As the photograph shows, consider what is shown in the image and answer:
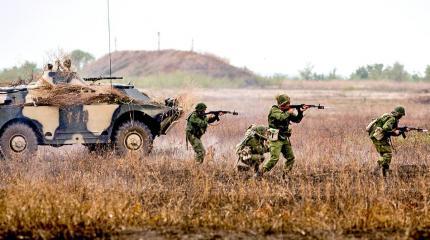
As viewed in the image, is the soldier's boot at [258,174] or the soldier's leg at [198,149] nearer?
the soldier's boot at [258,174]

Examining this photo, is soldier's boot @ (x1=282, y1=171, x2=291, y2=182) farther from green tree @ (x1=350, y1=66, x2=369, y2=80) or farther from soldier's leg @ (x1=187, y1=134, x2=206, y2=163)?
green tree @ (x1=350, y1=66, x2=369, y2=80)

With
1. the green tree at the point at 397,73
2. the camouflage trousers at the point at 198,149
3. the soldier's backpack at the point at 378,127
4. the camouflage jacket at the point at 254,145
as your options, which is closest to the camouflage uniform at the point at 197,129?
the camouflage trousers at the point at 198,149

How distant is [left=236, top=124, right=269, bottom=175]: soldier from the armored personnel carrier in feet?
9.81

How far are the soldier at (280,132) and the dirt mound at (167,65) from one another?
43.3 metres

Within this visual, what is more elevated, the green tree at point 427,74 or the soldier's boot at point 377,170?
the green tree at point 427,74

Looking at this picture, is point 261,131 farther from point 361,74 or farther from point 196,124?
point 361,74

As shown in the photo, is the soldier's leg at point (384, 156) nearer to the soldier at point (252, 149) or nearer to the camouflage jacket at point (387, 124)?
the camouflage jacket at point (387, 124)

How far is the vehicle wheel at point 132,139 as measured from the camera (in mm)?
12766

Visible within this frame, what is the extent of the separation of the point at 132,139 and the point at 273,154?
382 cm

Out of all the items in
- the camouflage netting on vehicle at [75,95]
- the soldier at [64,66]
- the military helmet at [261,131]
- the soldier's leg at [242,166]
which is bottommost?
the soldier's leg at [242,166]

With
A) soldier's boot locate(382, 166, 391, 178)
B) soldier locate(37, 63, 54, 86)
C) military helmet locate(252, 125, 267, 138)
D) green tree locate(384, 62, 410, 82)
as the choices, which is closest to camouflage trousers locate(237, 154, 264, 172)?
military helmet locate(252, 125, 267, 138)

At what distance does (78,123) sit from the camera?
495 inches

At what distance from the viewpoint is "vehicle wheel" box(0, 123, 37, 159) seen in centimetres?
1222

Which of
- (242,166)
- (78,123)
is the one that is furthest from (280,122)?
(78,123)
